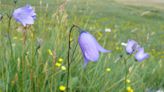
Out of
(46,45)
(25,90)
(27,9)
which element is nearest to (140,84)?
(46,45)

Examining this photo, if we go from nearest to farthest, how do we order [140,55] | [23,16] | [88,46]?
[88,46] < [23,16] < [140,55]

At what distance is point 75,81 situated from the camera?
3.19 m

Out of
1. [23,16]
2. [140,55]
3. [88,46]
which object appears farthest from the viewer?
[140,55]

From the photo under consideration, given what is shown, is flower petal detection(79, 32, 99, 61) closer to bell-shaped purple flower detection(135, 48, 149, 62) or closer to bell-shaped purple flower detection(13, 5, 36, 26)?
bell-shaped purple flower detection(13, 5, 36, 26)

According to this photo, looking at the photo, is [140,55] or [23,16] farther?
[140,55]

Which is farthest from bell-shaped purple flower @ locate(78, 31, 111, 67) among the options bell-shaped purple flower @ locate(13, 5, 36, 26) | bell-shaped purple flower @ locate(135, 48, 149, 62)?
bell-shaped purple flower @ locate(135, 48, 149, 62)

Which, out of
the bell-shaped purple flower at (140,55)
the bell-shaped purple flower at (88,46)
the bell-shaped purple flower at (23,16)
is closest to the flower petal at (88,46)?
the bell-shaped purple flower at (88,46)

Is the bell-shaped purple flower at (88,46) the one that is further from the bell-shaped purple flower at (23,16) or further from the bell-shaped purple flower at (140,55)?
the bell-shaped purple flower at (140,55)

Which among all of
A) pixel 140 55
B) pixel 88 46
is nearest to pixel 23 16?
pixel 88 46

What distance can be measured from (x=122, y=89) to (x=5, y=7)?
159cm

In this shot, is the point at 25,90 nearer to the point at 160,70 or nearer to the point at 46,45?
the point at 46,45

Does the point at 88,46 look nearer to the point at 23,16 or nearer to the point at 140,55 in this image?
the point at 23,16

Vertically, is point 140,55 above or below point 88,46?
below

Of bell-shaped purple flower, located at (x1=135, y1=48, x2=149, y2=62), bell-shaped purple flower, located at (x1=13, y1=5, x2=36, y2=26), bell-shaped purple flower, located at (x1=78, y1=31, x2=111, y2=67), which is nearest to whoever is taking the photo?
bell-shaped purple flower, located at (x1=78, y1=31, x2=111, y2=67)
